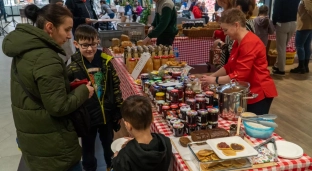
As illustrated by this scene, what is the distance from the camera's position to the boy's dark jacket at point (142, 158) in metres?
1.39

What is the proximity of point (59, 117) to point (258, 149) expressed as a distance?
1109 mm

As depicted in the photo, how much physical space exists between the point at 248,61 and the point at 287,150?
28.5 inches

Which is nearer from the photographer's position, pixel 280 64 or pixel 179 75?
pixel 179 75

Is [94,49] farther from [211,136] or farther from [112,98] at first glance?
[211,136]

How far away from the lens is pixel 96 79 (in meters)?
2.26

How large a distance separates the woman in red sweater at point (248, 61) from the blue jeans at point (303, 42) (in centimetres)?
398

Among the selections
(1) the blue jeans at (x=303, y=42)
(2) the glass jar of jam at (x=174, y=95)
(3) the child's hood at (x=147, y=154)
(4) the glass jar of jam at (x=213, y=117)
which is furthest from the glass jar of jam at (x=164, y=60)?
(1) the blue jeans at (x=303, y=42)

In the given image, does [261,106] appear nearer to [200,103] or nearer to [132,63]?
[200,103]

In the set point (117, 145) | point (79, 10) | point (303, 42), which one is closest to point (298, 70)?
point (303, 42)

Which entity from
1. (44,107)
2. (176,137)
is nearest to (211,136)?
(176,137)

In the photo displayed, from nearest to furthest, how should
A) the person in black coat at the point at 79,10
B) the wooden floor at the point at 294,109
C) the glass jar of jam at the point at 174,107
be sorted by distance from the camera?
the glass jar of jam at the point at 174,107
the wooden floor at the point at 294,109
the person in black coat at the point at 79,10

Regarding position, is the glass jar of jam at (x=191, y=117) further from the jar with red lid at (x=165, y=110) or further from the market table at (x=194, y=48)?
the market table at (x=194, y=48)

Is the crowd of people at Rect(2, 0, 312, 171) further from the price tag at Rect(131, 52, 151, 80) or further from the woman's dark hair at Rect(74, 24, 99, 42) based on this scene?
the price tag at Rect(131, 52, 151, 80)

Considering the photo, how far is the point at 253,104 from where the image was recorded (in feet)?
7.43
